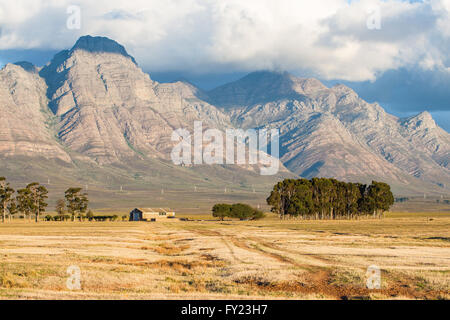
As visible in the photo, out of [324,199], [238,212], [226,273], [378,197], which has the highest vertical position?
[378,197]

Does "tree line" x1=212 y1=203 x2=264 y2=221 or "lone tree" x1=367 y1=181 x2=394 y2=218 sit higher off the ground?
"lone tree" x1=367 y1=181 x2=394 y2=218

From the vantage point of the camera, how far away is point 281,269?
127 ft

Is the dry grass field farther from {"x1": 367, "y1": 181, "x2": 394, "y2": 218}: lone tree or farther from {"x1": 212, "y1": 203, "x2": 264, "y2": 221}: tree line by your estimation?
{"x1": 367, "y1": 181, "x2": 394, "y2": 218}: lone tree

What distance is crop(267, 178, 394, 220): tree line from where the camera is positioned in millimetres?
181250

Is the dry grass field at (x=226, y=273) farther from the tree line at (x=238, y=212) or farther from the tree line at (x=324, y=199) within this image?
the tree line at (x=238, y=212)

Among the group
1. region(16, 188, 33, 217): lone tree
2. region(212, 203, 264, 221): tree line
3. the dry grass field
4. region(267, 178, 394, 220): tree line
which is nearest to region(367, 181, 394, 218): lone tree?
region(267, 178, 394, 220): tree line

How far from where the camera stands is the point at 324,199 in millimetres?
185375

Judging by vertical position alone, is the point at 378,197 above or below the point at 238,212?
above

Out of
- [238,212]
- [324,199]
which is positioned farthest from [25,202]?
[324,199]

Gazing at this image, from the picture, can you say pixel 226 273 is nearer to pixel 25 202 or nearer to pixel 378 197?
pixel 25 202

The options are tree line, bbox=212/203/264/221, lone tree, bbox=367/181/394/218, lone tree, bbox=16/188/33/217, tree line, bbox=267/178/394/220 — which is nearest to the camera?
lone tree, bbox=16/188/33/217

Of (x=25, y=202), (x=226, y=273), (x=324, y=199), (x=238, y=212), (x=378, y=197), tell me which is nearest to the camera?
(x=226, y=273)

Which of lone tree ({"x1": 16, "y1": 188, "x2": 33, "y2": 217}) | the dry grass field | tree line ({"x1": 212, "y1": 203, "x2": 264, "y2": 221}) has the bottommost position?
the dry grass field
